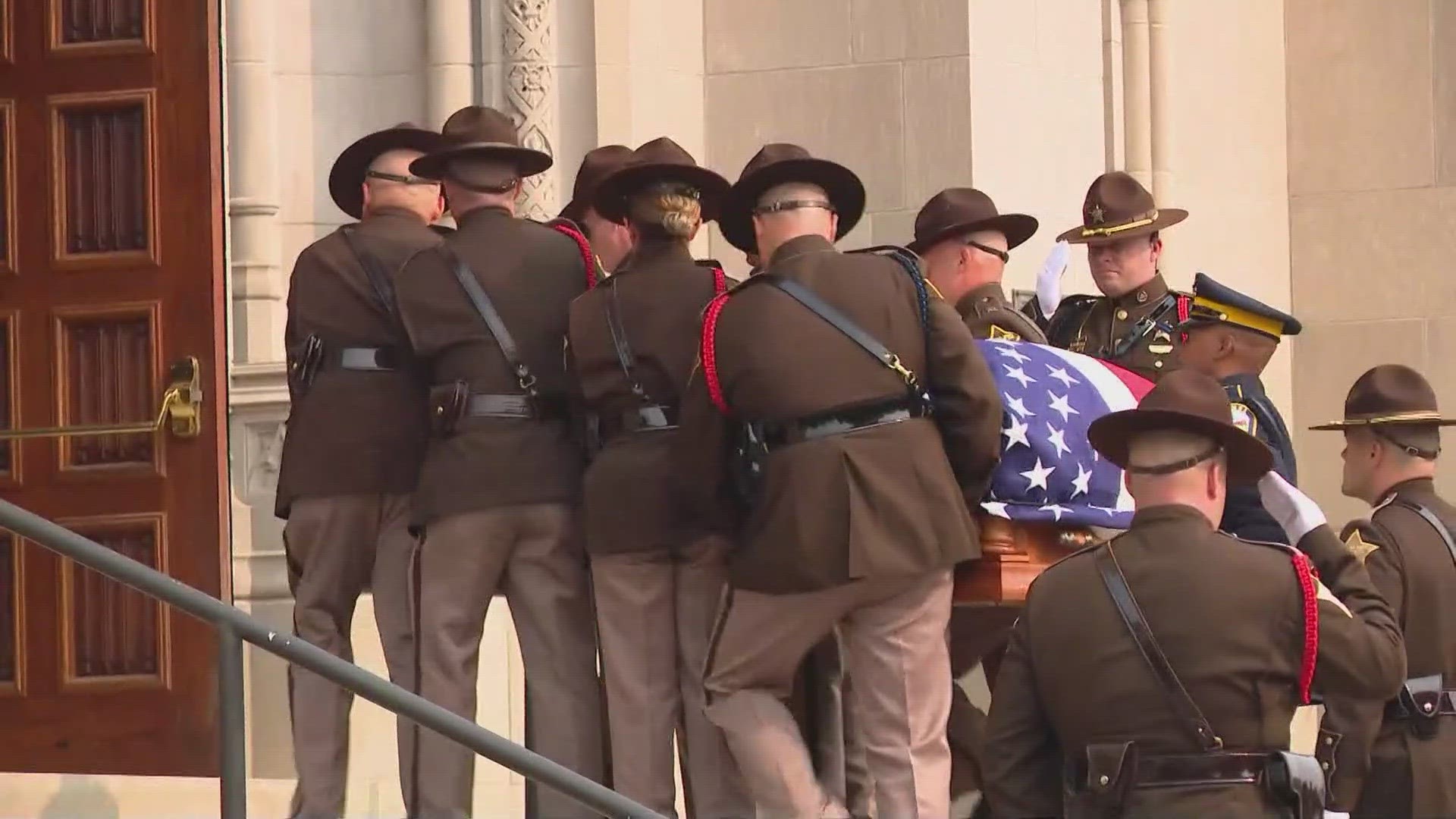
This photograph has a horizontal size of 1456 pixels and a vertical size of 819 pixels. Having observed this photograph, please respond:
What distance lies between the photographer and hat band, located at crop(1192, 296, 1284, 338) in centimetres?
716

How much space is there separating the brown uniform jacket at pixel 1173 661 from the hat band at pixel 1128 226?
2711 mm

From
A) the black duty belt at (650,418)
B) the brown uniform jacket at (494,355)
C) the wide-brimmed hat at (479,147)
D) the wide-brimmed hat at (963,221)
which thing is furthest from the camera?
the wide-brimmed hat at (963,221)

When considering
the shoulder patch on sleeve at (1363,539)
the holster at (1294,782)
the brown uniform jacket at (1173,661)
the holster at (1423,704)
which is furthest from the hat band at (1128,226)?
the holster at (1294,782)

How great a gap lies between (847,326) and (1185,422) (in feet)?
4.39

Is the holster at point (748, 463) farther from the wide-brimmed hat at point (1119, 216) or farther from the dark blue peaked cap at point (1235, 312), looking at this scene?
the wide-brimmed hat at point (1119, 216)

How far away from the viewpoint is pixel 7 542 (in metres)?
6.29

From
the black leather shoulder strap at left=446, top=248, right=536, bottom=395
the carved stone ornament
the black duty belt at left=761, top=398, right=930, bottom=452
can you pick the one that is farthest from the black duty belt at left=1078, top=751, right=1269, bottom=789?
the carved stone ornament

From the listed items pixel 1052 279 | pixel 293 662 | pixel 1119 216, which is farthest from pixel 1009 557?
pixel 1052 279

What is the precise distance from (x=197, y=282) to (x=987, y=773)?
4537 millimetres

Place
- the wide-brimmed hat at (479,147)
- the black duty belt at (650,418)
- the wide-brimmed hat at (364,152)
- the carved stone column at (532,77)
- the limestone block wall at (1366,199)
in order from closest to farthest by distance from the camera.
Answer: the black duty belt at (650,418)
the wide-brimmed hat at (479,147)
the wide-brimmed hat at (364,152)
the carved stone column at (532,77)
the limestone block wall at (1366,199)

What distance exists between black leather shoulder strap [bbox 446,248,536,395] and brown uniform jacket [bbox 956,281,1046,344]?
4.16 feet

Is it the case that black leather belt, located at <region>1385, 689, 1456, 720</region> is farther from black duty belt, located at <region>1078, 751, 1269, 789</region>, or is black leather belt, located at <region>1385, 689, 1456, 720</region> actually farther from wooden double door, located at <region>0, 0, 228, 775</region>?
wooden double door, located at <region>0, 0, 228, 775</region>

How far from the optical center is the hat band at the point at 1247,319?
7156 mm

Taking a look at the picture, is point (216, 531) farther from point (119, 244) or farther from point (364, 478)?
point (364, 478)
